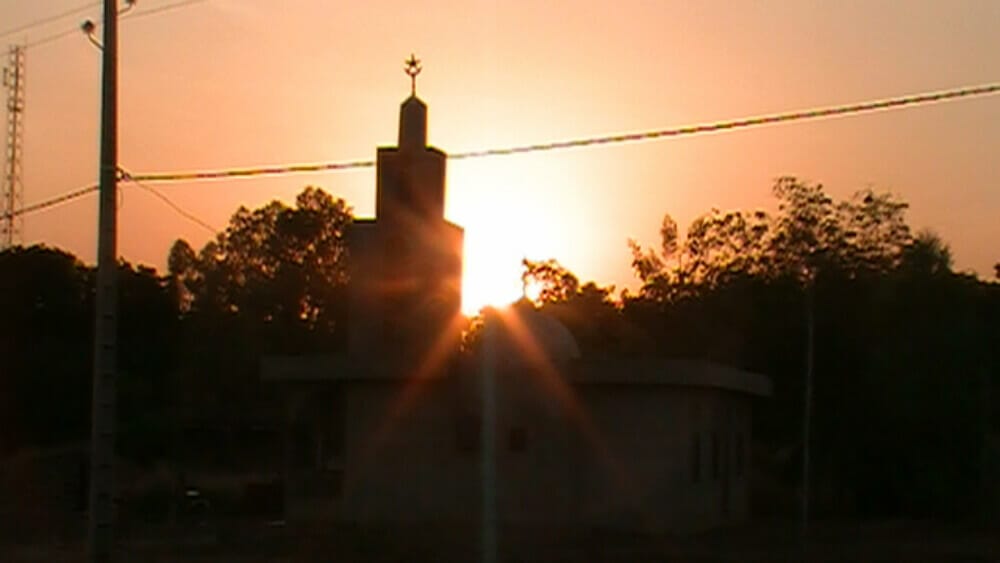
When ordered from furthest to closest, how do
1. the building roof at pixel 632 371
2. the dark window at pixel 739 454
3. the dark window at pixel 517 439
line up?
the dark window at pixel 739 454, the dark window at pixel 517 439, the building roof at pixel 632 371

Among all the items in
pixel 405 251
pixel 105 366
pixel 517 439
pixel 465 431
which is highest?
pixel 405 251

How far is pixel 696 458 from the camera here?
3403cm

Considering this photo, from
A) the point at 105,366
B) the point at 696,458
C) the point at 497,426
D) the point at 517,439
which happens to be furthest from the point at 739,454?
the point at 105,366

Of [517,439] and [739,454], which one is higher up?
[517,439]

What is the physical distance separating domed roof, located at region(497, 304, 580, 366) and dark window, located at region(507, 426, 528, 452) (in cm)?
150

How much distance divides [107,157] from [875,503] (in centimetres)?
2984

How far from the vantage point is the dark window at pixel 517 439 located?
107 ft

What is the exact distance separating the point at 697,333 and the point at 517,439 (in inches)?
859

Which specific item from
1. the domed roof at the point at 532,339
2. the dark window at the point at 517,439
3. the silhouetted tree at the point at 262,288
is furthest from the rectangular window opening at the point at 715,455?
the silhouetted tree at the point at 262,288

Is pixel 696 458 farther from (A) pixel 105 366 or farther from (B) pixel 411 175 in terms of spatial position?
(A) pixel 105 366

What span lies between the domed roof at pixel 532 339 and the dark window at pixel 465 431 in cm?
158

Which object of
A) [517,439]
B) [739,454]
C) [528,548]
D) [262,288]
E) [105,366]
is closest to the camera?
[105,366]

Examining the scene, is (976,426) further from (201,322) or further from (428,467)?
(201,322)

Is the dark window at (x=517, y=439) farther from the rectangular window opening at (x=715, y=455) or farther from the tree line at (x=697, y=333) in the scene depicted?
the tree line at (x=697, y=333)
